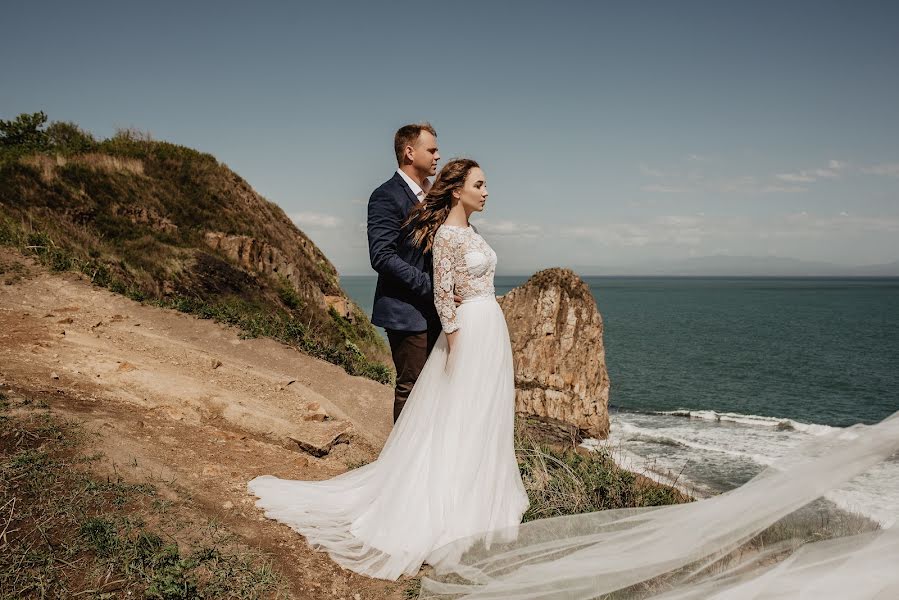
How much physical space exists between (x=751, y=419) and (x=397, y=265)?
3258 centimetres

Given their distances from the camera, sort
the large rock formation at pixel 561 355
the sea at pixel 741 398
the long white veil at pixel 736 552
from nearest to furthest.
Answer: the long white veil at pixel 736 552 → the sea at pixel 741 398 → the large rock formation at pixel 561 355

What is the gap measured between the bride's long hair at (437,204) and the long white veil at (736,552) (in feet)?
8.60

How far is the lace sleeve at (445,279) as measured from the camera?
4531 millimetres

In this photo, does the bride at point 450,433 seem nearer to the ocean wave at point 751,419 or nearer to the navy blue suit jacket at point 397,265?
the navy blue suit jacket at point 397,265

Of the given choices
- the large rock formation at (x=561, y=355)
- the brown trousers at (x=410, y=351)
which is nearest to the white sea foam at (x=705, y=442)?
the large rock formation at (x=561, y=355)

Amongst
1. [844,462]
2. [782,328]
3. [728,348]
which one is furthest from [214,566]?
[782,328]

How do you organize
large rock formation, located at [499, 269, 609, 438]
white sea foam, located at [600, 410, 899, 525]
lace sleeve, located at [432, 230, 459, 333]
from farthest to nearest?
1. large rock formation, located at [499, 269, 609, 438]
2. white sea foam, located at [600, 410, 899, 525]
3. lace sleeve, located at [432, 230, 459, 333]

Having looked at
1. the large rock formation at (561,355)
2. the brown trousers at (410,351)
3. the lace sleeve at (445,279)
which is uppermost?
the lace sleeve at (445,279)

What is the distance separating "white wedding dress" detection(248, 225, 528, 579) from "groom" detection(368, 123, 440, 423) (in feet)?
0.95

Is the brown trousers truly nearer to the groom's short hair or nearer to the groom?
the groom

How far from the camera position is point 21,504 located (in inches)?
155

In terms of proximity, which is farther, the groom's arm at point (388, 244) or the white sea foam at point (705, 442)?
the white sea foam at point (705, 442)

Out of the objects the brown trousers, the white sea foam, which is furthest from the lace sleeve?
the white sea foam

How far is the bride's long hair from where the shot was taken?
456 cm
